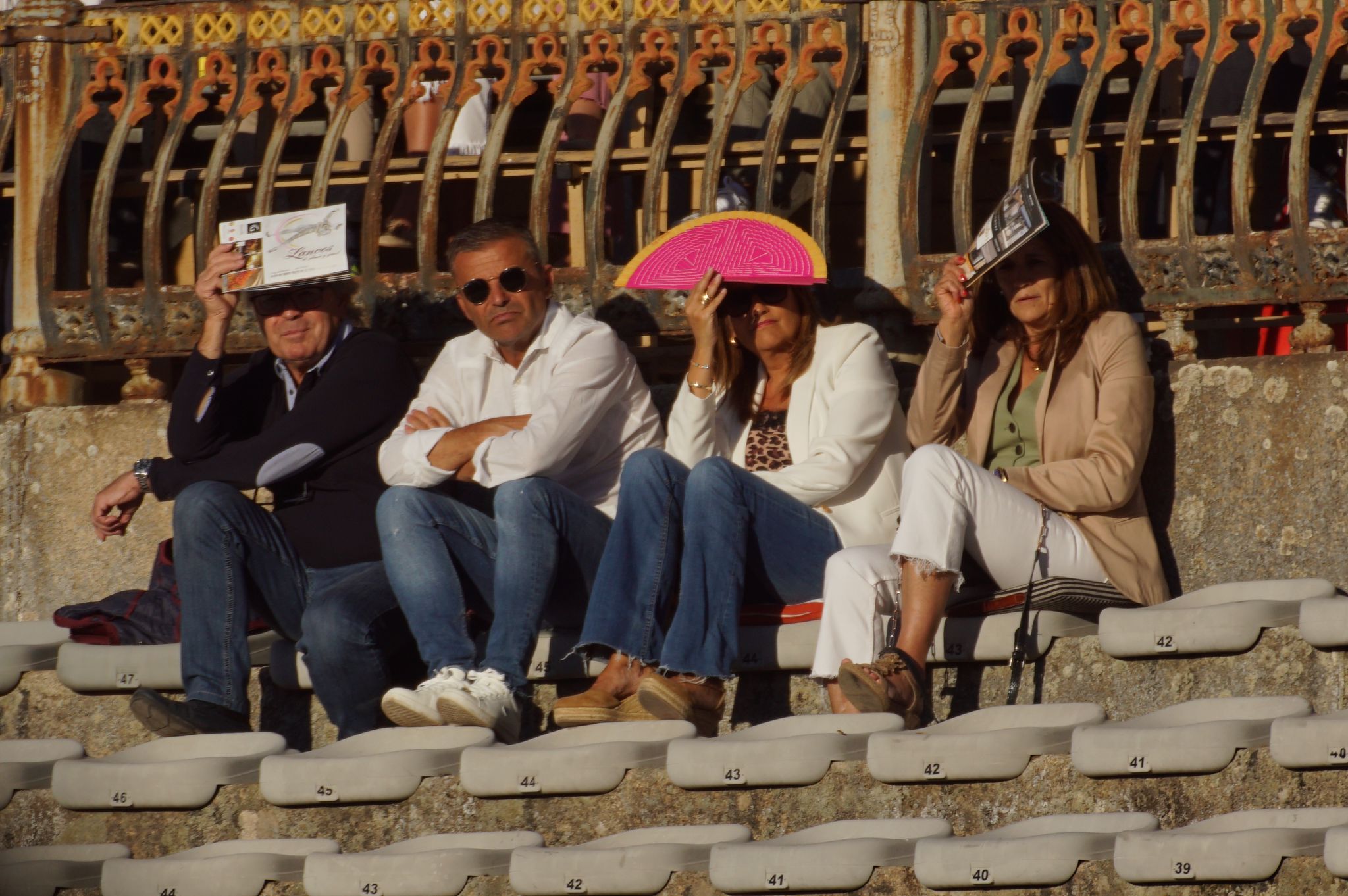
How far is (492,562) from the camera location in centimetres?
478

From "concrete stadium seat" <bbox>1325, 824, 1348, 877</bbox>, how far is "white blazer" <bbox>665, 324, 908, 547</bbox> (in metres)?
1.80

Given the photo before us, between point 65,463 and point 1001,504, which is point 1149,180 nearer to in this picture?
point 1001,504

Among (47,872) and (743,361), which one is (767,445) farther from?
(47,872)

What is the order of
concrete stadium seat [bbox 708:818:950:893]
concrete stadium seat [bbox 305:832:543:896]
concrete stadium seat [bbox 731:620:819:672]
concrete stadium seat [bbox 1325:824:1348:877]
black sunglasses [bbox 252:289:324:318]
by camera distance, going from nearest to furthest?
concrete stadium seat [bbox 1325:824:1348:877] < concrete stadium seat [bbox 708:818:950:893] < concrete stadium seat [bbox 305:832:543:896] < concrete stadium seat [bbox 731:620:819:672] < black sunglasses [bbox 252:289:324:318]

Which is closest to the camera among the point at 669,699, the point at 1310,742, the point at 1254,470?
the point at 1310,742

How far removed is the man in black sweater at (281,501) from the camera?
4660 millimetres

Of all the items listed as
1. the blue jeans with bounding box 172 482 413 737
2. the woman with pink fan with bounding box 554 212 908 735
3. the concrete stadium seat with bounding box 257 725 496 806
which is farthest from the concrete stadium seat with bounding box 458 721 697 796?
the blue jeans with bounding box 172 482 413 737

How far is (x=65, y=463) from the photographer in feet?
19.0

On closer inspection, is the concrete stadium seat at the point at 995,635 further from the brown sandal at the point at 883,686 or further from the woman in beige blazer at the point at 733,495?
the woman in beige blazer at the point at 733,495

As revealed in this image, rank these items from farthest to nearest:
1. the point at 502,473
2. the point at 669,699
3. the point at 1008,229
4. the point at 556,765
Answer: the point at 502,473 → the point at 1008,229 → the point at 669,699 → the point at 556,765

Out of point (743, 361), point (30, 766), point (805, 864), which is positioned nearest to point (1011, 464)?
point (743, 361)

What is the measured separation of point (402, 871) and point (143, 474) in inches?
74.2

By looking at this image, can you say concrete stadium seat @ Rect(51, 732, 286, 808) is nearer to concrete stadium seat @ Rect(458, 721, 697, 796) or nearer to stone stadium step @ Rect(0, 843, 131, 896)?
stone stadium step @ Rect(0, 843, 131, 896)

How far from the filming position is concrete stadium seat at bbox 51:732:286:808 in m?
4.20
